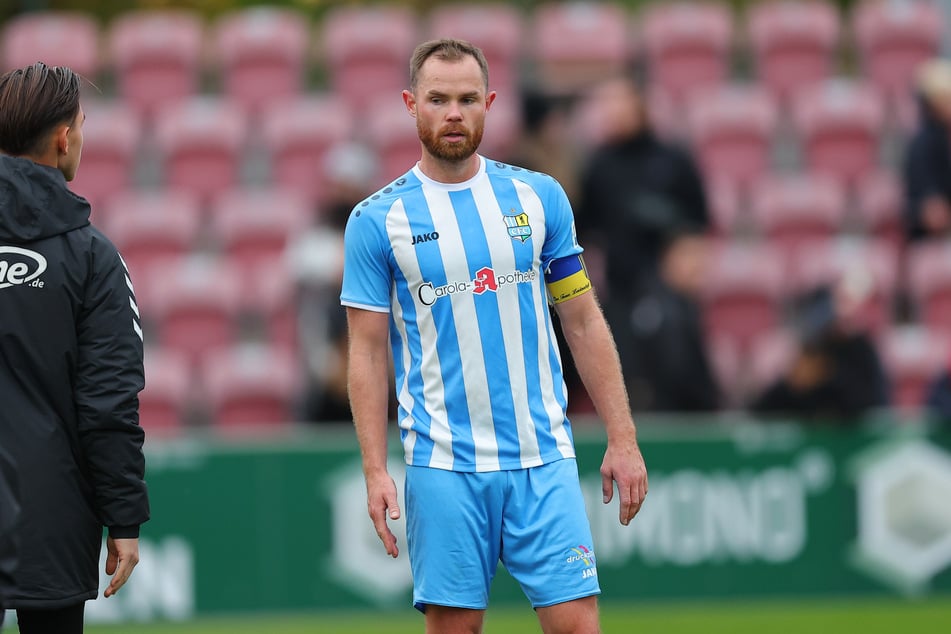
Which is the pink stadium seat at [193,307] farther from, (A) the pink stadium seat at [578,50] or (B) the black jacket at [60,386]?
(B) the black jacket at [60,386]

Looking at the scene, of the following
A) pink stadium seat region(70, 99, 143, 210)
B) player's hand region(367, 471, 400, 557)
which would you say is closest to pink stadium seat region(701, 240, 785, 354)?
pink stadium seat region(70, 99, 143, 210)

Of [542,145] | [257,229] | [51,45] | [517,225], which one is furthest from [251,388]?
[517,225]

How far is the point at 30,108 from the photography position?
4426mm

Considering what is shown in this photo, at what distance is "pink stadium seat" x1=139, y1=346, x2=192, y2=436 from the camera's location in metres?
10.6

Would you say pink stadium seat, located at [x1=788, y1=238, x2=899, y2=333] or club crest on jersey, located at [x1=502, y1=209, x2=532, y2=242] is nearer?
club crest on jersey, located at [x1=502, y1=209, x2=532, y2=242]

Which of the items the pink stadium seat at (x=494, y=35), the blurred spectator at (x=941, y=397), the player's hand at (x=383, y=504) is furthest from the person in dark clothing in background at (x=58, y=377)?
the pink stadium seat at (x=494, y=35)

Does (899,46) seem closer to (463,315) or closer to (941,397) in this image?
(941,397)

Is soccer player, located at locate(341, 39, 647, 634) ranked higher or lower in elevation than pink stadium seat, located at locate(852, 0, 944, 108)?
lower

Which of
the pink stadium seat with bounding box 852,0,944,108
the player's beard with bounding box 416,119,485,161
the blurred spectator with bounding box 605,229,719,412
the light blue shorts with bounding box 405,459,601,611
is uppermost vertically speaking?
the pink stadium seat with bounding box 852,0,944,108

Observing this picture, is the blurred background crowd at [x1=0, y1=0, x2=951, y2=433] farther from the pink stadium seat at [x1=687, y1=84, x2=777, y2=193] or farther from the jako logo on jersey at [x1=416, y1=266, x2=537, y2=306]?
the jako logo on jersey at [x1=416, y1=266, x2=537, y2=306]

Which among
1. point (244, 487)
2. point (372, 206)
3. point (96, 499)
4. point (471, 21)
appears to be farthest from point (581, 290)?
point (471, 21)

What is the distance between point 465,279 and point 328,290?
5.01m

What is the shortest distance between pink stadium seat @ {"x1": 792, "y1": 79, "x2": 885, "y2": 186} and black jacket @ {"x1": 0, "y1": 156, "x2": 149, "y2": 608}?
857cm

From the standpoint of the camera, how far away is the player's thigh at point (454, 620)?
493cm
